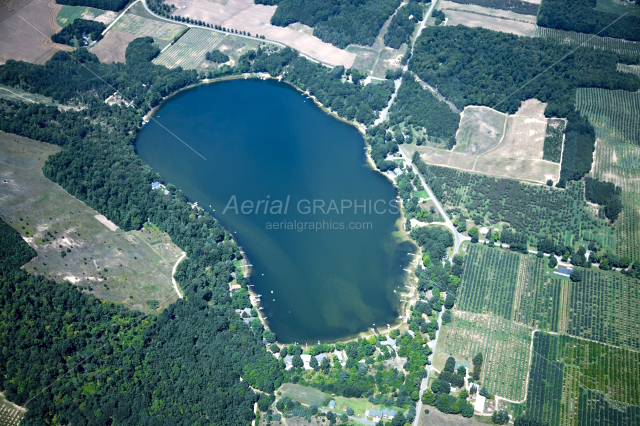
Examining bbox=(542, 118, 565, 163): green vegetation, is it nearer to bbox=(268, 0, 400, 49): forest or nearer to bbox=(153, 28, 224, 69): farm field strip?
bbox=(268, 0, 400, 49): forest

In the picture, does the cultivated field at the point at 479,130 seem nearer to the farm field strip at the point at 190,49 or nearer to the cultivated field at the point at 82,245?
the cultivated field at the point at 82,245

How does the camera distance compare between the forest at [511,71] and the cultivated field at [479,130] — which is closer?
the cultivated field at [479,130]

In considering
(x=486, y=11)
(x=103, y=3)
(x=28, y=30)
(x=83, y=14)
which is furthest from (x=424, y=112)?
(x=28, y=30)

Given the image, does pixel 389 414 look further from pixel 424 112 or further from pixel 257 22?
pixel 257 22

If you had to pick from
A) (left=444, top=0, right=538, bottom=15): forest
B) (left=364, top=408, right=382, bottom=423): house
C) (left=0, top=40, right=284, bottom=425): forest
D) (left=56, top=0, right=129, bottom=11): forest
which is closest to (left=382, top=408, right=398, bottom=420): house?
(left=364, top=408, right=382, bottom=423): house

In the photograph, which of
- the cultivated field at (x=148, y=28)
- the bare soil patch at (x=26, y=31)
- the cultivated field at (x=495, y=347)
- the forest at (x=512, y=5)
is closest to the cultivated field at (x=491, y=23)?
the forest at (x=512, y=5)

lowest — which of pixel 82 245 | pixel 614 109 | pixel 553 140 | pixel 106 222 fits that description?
pixel 614 109
